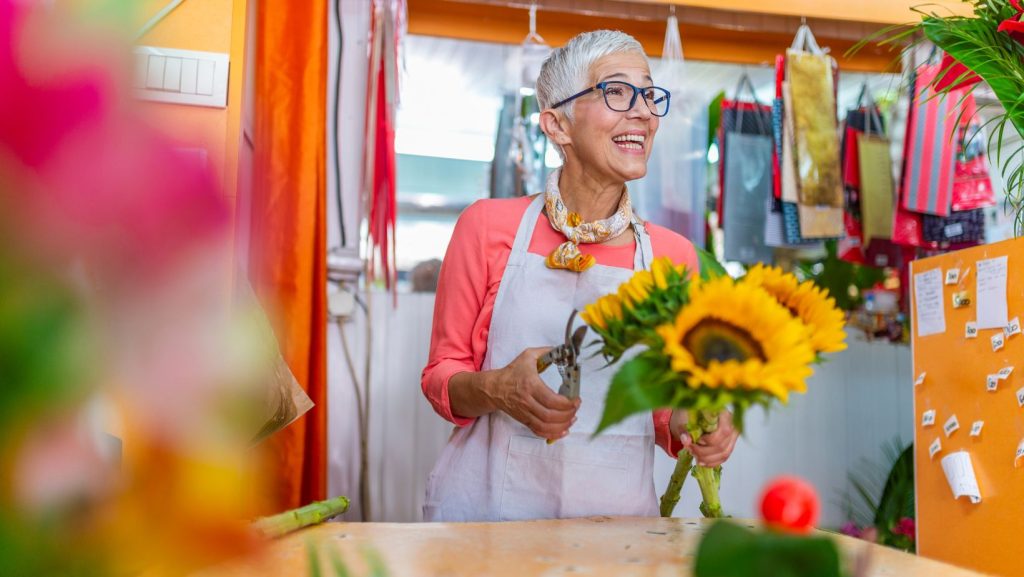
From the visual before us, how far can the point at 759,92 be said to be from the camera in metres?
4.25

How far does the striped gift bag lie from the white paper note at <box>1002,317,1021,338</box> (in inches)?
45.2

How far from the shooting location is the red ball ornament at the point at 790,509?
322 mm

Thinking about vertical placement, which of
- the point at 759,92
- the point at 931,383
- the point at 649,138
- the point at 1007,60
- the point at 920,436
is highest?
the point at 759,92

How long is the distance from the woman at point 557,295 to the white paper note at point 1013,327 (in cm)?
74

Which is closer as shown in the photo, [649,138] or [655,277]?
[655,277]

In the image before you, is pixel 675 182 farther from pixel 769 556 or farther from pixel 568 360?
pixel 769 556

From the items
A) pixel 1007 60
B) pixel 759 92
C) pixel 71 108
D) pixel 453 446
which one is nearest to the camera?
pixel 71 108

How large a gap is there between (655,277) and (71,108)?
592 mm

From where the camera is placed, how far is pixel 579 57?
1.59m

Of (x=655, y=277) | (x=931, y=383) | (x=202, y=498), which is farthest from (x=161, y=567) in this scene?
(x=931, y=383)

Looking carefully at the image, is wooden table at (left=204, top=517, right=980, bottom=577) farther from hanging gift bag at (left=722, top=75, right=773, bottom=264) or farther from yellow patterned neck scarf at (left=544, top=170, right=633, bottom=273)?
hanging gift bag at (left=722, top=75, right=773, bottom=264)

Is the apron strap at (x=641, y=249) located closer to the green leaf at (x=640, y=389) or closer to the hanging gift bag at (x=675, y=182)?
the green leaf at (x=640, y=389)

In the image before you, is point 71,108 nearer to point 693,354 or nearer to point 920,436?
point 693,354

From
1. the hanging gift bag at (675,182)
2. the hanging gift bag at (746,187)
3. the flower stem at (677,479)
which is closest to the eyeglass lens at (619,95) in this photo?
the flower stem at (677,479)
